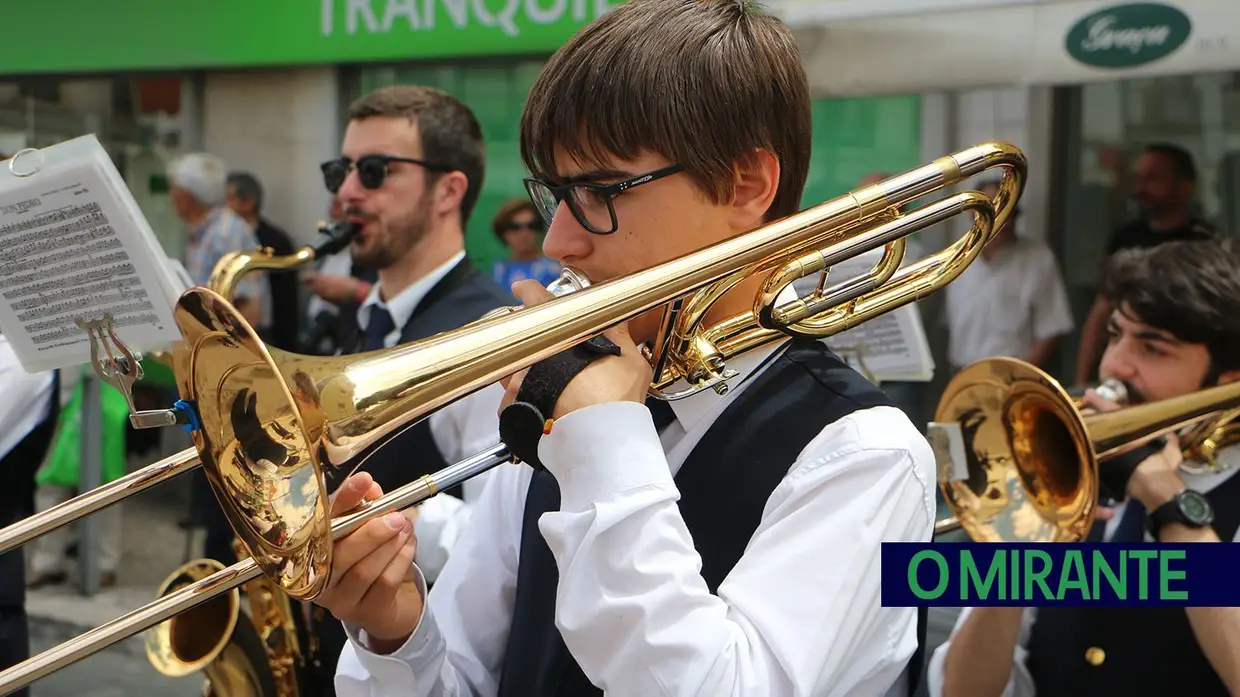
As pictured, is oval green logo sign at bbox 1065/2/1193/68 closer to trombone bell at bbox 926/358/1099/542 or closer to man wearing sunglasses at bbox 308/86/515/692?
man wearing sunglasses at bbox 308/86/515/692

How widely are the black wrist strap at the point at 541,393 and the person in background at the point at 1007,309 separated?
385 cm

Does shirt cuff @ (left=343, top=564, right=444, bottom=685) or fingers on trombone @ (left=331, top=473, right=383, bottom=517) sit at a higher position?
fingers on trombone @ (left=331, top=473, right=383, bottom=517)

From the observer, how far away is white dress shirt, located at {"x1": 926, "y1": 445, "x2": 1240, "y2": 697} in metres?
2.34

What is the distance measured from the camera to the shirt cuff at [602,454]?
Answer: 137 centimetres

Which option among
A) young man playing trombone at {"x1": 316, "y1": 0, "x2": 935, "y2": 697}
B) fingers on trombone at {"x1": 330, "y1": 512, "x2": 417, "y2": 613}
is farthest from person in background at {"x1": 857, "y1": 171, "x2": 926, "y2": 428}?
fingers on trombone at {"x1": 330, "y1": 512, "x2": 417, "y2": 613}

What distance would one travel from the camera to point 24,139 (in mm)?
7809

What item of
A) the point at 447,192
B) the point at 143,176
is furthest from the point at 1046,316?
the point at 143,176

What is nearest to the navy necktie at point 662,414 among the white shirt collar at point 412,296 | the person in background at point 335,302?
the white shirt collar at point 412,296

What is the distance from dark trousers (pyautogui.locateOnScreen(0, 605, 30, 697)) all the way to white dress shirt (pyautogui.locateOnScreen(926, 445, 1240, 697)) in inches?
73.2

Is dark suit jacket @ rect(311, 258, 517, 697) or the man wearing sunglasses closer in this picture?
dark suit jacket @ rect(311, 258, 517, 697)

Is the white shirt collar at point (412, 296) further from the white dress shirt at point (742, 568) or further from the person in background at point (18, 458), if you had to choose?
the white dress shirt at point (742, 568)

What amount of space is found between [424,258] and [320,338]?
1542mm

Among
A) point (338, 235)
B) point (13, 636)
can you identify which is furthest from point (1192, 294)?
point (13, 636)

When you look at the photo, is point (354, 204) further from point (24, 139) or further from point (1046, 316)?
point (24, 139)
